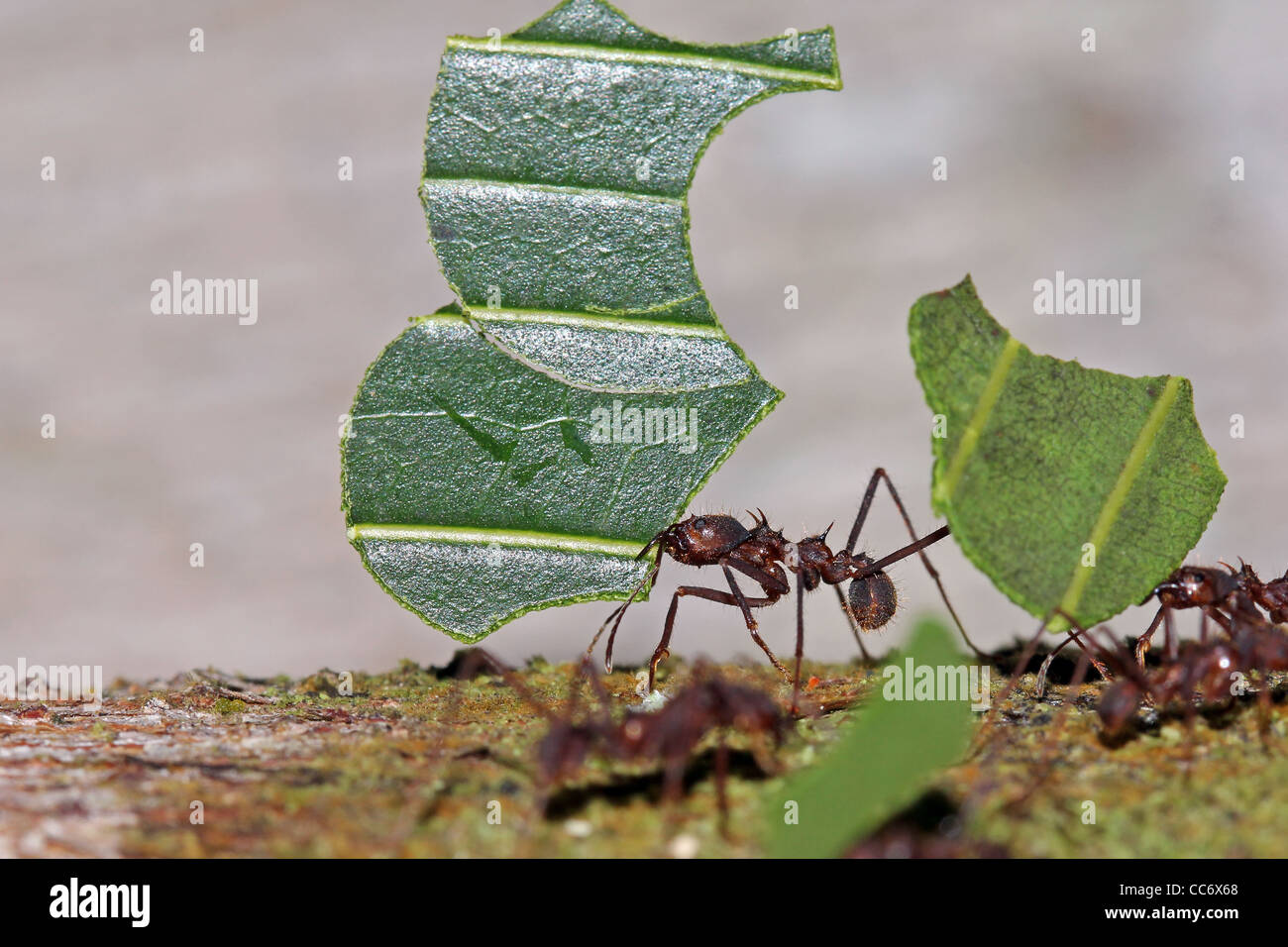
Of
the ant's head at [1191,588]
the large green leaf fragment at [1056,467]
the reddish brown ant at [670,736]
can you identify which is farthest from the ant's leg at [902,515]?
the reddish brown ant at [670,736]

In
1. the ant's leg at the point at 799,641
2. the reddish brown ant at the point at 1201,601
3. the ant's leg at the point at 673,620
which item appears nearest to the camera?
the ant's leg at the point at 799,641

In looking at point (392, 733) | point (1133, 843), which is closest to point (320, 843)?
point (392, 733)

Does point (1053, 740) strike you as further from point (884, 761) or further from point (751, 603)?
point (751, 603)

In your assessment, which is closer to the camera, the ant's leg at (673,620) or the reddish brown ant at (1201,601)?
the reddish brown ant at (1201,601)

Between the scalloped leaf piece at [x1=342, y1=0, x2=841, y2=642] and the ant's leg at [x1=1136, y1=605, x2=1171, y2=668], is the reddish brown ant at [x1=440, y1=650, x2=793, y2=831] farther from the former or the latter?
the ant's leg at [x1=1136, y1=605, x2=1171, y2=668]

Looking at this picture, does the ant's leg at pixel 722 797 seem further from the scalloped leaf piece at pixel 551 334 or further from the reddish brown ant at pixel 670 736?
the scalloped leaf piece at pixel 551 334

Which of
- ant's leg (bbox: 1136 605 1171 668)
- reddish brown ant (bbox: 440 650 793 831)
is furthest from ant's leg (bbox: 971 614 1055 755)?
reddish brown ant (bbox: 440 650 793 831)

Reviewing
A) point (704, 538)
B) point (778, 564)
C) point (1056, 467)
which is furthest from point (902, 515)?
point (1056, 467)

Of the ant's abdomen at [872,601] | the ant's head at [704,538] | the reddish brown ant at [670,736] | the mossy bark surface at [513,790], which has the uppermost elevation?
the ant's head at [704,538]
